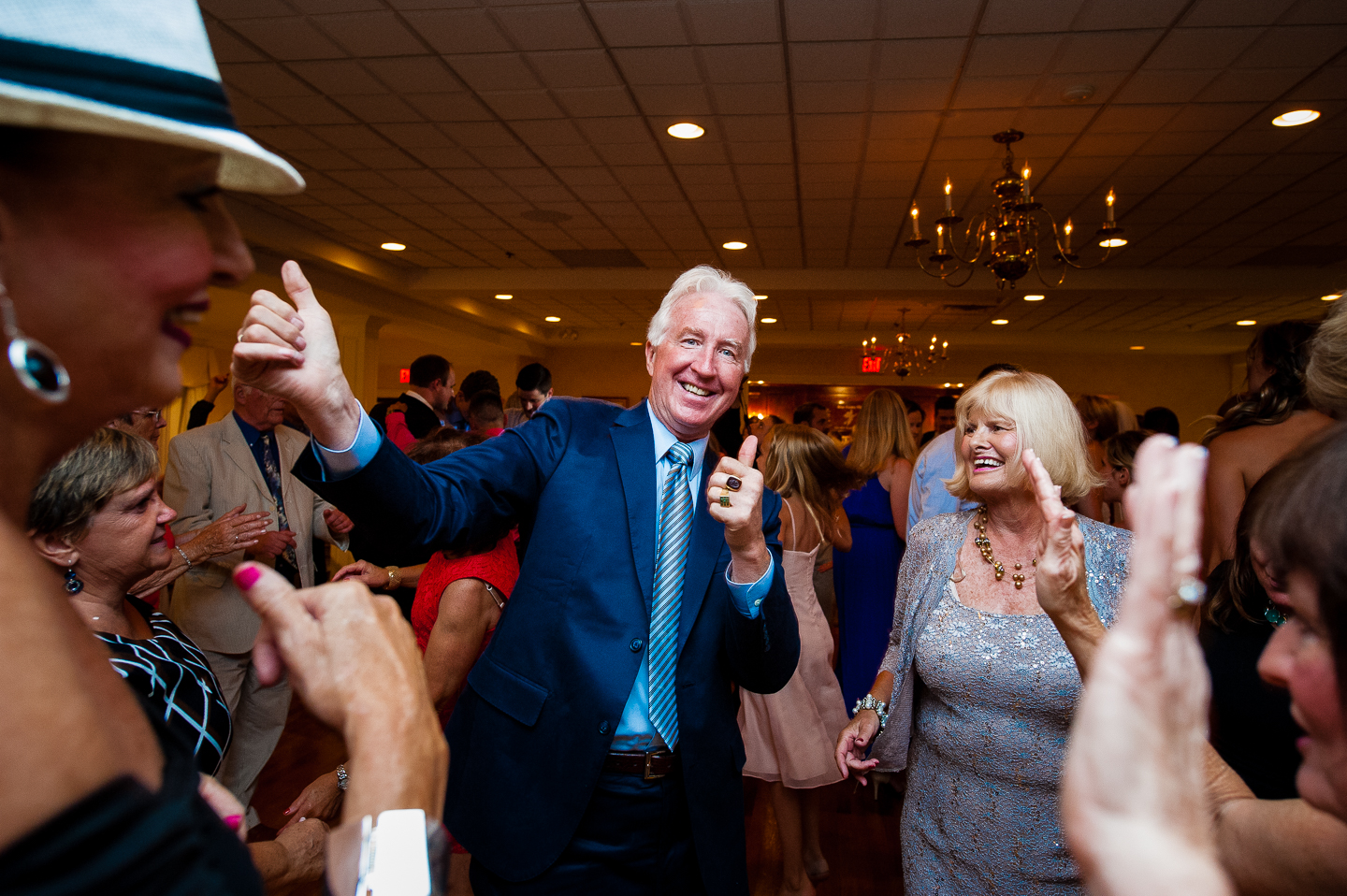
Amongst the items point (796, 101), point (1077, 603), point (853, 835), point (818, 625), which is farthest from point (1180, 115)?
point (1077, 603)

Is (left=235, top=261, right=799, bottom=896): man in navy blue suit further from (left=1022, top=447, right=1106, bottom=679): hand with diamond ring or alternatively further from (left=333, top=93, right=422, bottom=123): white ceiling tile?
(left=333, top=93, right=422, bottom=123): white ceiling tile

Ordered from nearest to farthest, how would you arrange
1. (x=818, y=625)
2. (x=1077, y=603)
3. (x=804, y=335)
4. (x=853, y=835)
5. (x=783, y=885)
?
(x=1077, y=603), (x=783, y=885), (x=818, y=625), (x=853, y=835), (x=804, y=335)

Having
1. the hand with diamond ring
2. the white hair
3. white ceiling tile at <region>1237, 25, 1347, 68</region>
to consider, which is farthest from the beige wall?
the hand with diamond ring

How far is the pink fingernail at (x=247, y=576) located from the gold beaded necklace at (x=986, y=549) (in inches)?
68.5

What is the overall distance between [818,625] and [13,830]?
341 centimetres

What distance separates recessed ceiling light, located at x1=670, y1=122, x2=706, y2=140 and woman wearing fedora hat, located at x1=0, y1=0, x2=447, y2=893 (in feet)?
16.2

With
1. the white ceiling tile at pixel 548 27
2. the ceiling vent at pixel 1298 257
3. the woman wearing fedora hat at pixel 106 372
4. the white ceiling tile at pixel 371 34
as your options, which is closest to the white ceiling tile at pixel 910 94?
the white ceiling tile at pixel 548 27

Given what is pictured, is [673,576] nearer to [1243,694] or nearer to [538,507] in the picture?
[538,507]

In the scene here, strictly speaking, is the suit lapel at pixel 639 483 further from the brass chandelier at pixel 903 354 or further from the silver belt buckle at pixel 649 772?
the brass chandelier at pixel 903 354

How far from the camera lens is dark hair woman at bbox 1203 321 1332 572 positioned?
2.64 m

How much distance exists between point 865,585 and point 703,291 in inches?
122

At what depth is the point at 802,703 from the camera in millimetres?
3383

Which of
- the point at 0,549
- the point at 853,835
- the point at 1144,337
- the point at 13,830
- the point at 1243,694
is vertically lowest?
the point at 853,835

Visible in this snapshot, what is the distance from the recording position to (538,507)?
165 cm
